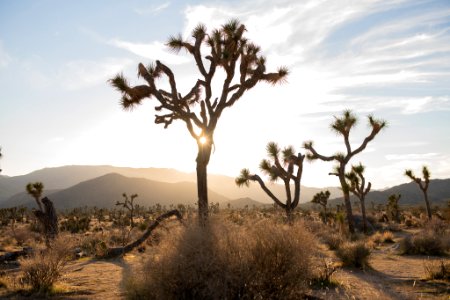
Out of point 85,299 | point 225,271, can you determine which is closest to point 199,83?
point 85,299

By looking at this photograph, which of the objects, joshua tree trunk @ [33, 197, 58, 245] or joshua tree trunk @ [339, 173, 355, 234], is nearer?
joshua tree trunk @ [33, 197, 58, 245]

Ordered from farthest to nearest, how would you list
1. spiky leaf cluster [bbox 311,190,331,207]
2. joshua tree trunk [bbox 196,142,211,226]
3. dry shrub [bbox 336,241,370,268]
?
spiky leaf cluster [bbox 311,190,331,207]
joshua tree trunk [bbox 196,142,211,226]
dry shrub [bbox 336,241,370,268]

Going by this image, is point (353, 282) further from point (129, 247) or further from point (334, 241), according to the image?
point (129, 247)

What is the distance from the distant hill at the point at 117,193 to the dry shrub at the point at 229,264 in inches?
3484

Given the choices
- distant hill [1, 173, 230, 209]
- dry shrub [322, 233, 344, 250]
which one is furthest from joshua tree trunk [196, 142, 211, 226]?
distant hill [1, 173, 230, 209]

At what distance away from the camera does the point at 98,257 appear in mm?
14094

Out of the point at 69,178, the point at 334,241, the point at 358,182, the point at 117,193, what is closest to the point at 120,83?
the point at 334,241

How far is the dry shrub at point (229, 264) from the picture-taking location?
566 cm

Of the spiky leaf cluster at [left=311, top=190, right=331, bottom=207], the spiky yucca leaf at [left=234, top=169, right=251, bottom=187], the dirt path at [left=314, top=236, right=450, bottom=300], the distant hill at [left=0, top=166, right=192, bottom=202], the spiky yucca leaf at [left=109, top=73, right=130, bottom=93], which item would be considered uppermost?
the distant hill at [left=0, top=166, right=192, bottom=202]

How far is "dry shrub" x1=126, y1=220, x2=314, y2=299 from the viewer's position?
566 centimetres

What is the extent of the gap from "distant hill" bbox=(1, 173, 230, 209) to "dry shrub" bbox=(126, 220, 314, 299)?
3484 inches

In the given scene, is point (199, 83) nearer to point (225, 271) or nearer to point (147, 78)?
point (147, 78)

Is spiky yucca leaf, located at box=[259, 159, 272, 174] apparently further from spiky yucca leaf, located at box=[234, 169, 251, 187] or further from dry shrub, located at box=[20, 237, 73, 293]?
dry shrub, located at box=[20, 237, 73, 293]

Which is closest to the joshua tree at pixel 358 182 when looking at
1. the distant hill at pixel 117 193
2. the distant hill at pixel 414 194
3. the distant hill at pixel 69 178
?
the distant hill at pixel 414 194
